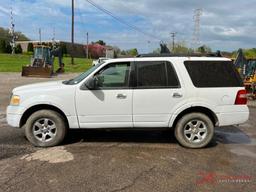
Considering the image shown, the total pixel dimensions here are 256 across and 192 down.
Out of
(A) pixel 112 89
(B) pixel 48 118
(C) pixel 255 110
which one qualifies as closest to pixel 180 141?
(A) pixel 112 89

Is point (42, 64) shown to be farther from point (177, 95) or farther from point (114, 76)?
point (177, 95)

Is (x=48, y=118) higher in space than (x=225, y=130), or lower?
higher

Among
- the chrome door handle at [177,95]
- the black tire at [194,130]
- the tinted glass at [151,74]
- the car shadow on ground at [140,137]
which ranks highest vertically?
the tinted glass at [151,74]

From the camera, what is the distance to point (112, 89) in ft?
21.1

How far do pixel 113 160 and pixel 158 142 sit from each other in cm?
160

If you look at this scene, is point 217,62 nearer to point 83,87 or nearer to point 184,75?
point 184,75

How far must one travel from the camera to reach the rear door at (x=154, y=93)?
6445mm

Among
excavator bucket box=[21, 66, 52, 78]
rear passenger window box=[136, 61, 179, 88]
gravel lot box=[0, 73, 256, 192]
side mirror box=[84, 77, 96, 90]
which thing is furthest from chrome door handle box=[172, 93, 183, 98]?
excavator bucket box=[21, 66, 52, 78]

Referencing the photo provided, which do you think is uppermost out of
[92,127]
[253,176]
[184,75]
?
[184,75]

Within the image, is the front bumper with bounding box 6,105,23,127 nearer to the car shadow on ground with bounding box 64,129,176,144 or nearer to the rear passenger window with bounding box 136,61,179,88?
the car shadow on ground with bounding box 64,129,176,144

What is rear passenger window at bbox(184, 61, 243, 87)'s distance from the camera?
6.56 m

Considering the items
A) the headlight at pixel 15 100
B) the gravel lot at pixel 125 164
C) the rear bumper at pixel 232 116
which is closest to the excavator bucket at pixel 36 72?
the gravel lot at pixel 125 164

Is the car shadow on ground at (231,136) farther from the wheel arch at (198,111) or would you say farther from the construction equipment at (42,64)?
the construction equipment at (42,64)

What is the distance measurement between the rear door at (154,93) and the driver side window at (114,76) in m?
0.21
